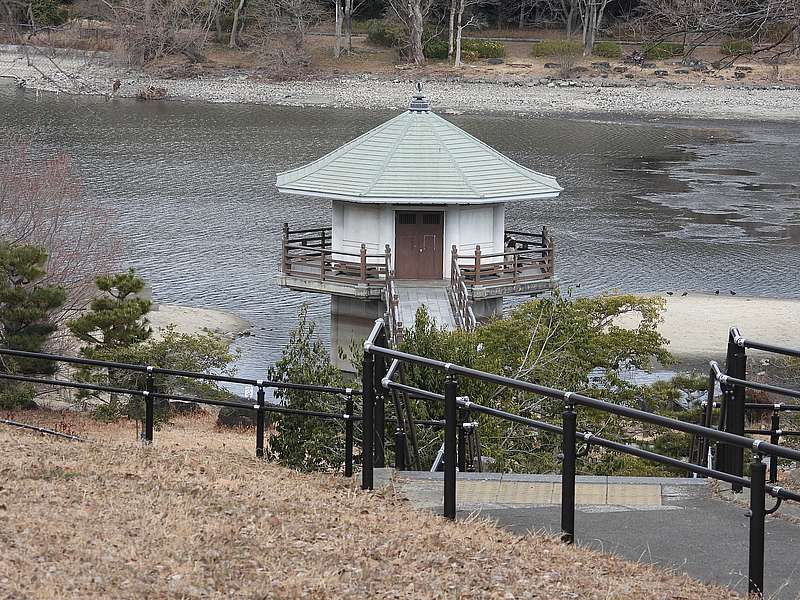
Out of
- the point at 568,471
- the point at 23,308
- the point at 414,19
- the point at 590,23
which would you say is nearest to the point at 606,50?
the point at 590,23

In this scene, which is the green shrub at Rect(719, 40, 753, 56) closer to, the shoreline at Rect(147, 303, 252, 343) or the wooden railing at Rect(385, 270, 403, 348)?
the wooden railing at Rect(385, 270, 403, 348)

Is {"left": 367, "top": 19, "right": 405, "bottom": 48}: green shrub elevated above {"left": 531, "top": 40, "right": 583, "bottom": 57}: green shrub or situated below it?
above

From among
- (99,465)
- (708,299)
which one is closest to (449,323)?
(708,299)

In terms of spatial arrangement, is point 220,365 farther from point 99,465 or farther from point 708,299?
point 708,299

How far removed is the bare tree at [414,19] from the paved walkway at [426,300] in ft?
252

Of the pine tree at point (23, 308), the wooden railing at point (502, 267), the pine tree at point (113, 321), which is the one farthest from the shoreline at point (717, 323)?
the pine tree at point (23, 308)

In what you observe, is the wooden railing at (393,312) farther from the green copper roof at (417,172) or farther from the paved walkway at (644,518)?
the paved walkway at (644,518)

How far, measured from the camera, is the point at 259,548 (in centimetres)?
883

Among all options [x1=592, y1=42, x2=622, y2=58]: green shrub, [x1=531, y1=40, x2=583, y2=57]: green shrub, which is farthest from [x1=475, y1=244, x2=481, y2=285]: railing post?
[x1=592, y1=42, x2=622, y2=58]: green shrub

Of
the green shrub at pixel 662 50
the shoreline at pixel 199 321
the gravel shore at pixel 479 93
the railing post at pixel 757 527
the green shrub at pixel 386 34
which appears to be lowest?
the shoreline at pixel 199 321

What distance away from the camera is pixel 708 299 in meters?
46.6

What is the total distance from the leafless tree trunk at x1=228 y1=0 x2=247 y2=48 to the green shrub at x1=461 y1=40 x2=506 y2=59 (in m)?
19.3

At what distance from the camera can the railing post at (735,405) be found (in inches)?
411

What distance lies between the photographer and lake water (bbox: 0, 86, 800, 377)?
161 ft
